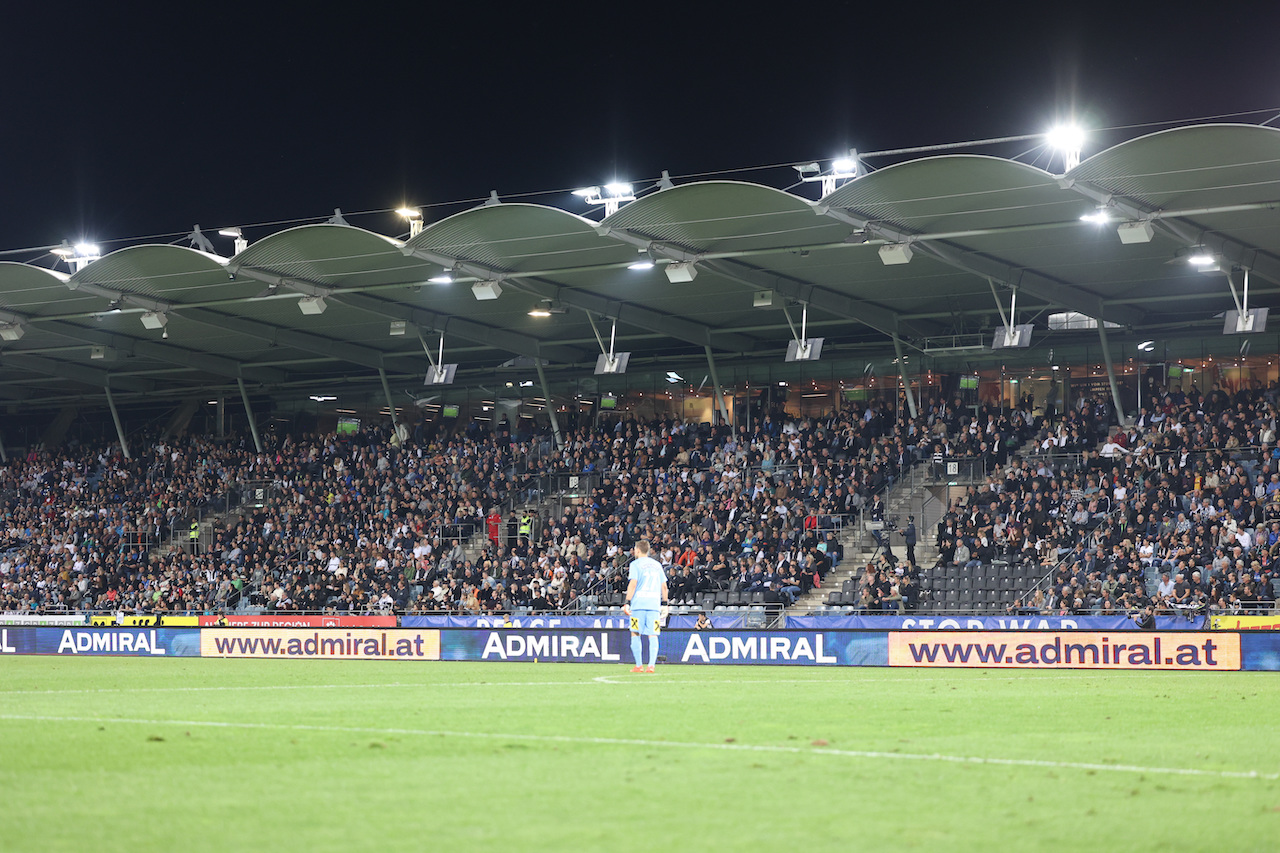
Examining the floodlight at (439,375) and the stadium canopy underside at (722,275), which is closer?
the stadium canopy underside at (722,275)

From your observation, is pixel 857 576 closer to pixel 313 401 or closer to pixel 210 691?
pixel 210 691

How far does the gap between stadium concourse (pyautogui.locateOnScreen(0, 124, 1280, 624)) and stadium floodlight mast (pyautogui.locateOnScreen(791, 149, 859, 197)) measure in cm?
7

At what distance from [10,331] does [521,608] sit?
16.2 m

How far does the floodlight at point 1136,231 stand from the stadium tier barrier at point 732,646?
802 centimetres

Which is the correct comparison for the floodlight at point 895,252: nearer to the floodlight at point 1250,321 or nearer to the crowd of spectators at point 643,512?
the floodlight at point 1250,321

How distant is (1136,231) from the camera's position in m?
26.5

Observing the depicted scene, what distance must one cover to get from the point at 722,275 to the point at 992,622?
962 cm

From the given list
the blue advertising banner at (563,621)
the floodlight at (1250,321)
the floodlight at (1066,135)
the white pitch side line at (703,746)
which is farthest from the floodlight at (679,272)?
the white pitch side line at (703,746)

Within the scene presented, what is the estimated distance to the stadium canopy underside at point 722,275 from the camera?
2591 centimetres

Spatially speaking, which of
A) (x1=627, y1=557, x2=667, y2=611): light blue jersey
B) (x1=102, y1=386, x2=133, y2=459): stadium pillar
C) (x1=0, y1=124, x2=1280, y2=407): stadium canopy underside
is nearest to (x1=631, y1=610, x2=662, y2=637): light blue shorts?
(x1=627, y1=557, x2=667, y2=611): light blue jersey

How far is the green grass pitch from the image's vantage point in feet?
20.4

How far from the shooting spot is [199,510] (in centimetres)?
4856

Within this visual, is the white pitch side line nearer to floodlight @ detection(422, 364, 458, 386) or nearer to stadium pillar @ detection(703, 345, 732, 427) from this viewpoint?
floodlight @ detection(422, 364, 458, 386)

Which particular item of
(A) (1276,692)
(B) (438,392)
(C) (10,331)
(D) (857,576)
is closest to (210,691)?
(A) (1276,692)
